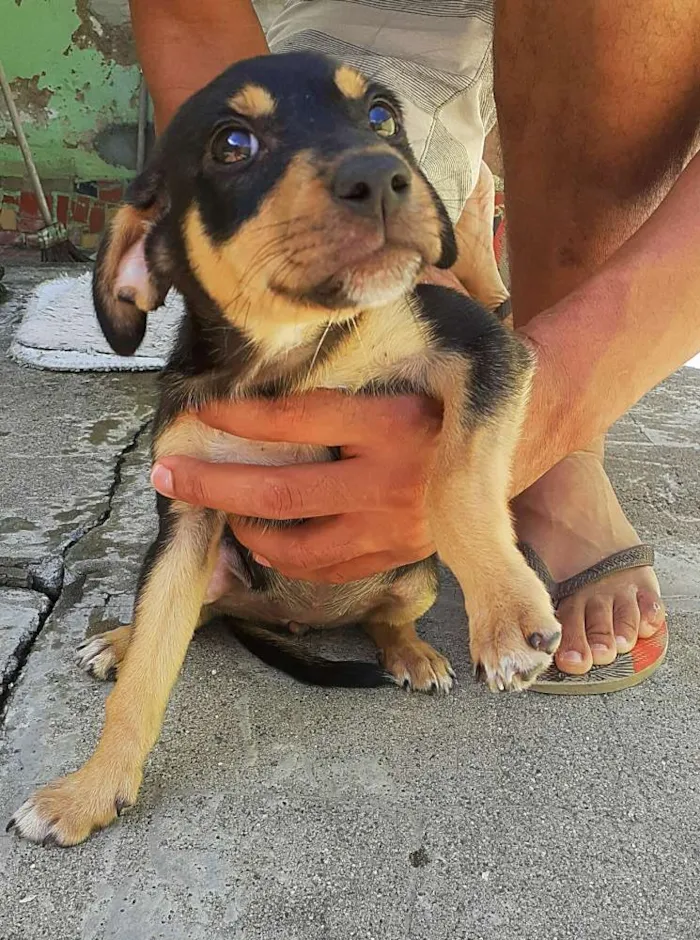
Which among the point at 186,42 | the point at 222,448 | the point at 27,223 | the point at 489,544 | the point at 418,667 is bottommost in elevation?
the point at 27,223

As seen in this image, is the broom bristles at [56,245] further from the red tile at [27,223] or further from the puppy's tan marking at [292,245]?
the puppy's tan marking at [292,245]

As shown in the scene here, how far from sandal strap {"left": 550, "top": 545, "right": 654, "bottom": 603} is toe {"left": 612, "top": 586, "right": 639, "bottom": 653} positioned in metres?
0.07

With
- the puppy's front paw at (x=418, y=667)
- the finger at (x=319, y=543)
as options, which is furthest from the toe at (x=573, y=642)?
the finger at (x=319, y=543)

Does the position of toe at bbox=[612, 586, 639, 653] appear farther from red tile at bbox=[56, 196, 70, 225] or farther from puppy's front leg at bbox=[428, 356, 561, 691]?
red tile at bbox=[56, 196, 70, 225]

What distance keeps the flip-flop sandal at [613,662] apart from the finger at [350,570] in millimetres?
409

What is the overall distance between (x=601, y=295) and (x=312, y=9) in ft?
6.20

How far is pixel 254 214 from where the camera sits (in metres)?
1.61

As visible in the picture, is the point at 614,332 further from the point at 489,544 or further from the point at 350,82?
the point at 350,82

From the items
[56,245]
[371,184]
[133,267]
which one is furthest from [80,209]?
[371,184]

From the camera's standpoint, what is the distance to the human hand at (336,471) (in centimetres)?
188

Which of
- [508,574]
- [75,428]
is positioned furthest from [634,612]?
[75,428]

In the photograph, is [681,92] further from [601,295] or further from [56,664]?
[56,664]

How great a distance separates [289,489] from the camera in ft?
6.22

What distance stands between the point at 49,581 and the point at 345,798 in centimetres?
115
